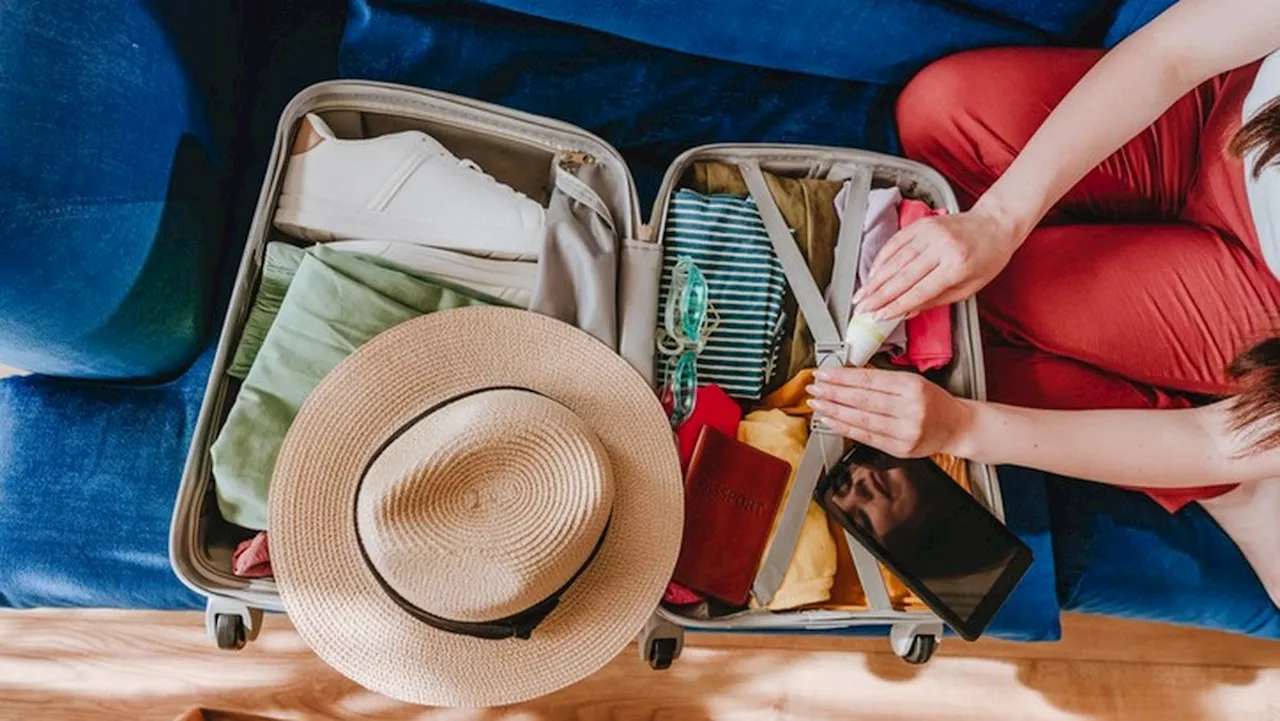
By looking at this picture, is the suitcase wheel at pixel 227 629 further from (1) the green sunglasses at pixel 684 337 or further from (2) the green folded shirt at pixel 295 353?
(1) the green sunglasses at pixel 684 337

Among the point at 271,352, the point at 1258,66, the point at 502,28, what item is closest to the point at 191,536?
the point at 271,352

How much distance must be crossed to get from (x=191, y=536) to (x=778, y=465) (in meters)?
0.51

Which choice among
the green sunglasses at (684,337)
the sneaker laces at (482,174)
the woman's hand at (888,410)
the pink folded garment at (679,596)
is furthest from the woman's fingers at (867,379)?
the sneaker laces at (482,174)

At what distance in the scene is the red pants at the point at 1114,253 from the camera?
2.85ft

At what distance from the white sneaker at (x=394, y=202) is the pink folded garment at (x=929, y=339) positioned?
0.37 meters

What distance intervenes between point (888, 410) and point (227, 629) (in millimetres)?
618

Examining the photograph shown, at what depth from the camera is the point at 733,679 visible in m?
1.19

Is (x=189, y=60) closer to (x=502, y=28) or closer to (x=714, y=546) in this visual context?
(x=502, y=28)

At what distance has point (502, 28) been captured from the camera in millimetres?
964

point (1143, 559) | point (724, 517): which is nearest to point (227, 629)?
point (724, 517)

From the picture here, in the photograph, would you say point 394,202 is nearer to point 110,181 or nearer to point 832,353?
point 110,181

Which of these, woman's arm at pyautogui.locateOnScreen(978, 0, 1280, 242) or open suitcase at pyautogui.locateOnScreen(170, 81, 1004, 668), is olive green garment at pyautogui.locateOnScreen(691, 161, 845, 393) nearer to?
open suitcase at pyautogui.locateOnScreen(170, 81, 1004, 668)

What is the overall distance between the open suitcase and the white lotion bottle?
0.01m

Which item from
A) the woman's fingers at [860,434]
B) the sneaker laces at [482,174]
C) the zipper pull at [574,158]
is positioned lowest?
the woman's fingers at [860,434]
